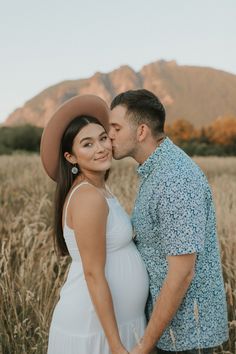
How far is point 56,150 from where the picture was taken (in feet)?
8.18

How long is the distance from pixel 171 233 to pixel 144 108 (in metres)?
0.54

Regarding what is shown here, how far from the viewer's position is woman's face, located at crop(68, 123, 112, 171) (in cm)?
233

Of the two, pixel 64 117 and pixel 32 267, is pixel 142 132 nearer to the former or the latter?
pixel 64 117

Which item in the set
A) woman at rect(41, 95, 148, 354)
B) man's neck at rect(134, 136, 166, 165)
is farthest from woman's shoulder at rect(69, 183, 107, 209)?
man's neck at rect(134, 136, 166, 165)

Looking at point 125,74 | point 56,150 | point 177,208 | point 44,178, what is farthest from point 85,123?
point 125,74

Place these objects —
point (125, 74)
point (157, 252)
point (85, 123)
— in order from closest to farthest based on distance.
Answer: point (157, 252)
point (85, 123)
point (125, 74)

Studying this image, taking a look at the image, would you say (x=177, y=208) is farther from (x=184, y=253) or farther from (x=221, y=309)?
(x=221, y=309)

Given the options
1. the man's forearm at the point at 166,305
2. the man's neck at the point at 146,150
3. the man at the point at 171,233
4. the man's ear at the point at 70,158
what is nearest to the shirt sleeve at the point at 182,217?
the man at the point at 171,233

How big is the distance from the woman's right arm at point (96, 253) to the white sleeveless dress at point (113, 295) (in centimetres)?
10

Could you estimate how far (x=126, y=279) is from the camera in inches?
90.3

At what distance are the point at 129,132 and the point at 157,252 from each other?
51cm

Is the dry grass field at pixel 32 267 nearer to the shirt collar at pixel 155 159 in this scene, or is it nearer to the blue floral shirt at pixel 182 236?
the blue floral shirt at pixel 182 236

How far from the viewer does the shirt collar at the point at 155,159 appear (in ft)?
7.14

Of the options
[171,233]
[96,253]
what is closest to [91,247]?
[96,253]
